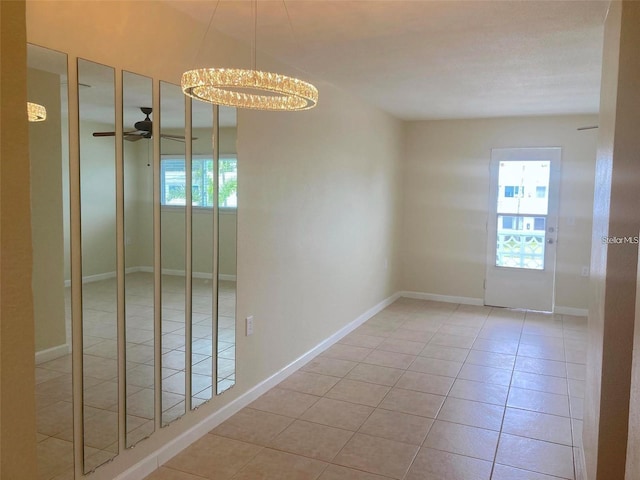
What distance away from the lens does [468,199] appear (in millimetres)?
6352

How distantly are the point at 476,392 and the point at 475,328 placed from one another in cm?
180

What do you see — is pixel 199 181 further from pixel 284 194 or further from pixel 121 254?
pixel 284 194

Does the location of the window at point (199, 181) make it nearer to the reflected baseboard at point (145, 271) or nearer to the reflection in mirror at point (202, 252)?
the reflection in mirror at point (202, 252)

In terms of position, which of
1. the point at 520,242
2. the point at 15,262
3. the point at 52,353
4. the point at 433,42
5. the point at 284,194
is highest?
the point at 433,42

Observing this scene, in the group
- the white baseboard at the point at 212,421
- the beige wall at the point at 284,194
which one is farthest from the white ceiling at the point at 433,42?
the white baseboard at the point at 212,421

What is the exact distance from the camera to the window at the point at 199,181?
2.55m

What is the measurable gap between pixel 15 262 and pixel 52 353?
1.52 meters

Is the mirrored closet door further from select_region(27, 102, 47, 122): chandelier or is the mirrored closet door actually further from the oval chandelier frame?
the oval chandelier frame

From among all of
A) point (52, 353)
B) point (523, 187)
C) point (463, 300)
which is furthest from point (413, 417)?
point (523, 187)

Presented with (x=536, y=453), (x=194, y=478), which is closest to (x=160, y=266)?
(x=194, y=478)

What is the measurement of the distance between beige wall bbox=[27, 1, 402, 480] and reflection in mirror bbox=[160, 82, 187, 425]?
14 centimetres

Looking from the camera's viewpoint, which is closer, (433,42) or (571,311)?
(433,42)

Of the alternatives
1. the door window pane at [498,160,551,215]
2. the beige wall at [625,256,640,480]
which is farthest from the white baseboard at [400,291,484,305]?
the beige wall at [625,256,640,480]

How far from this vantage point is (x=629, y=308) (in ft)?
6.59
